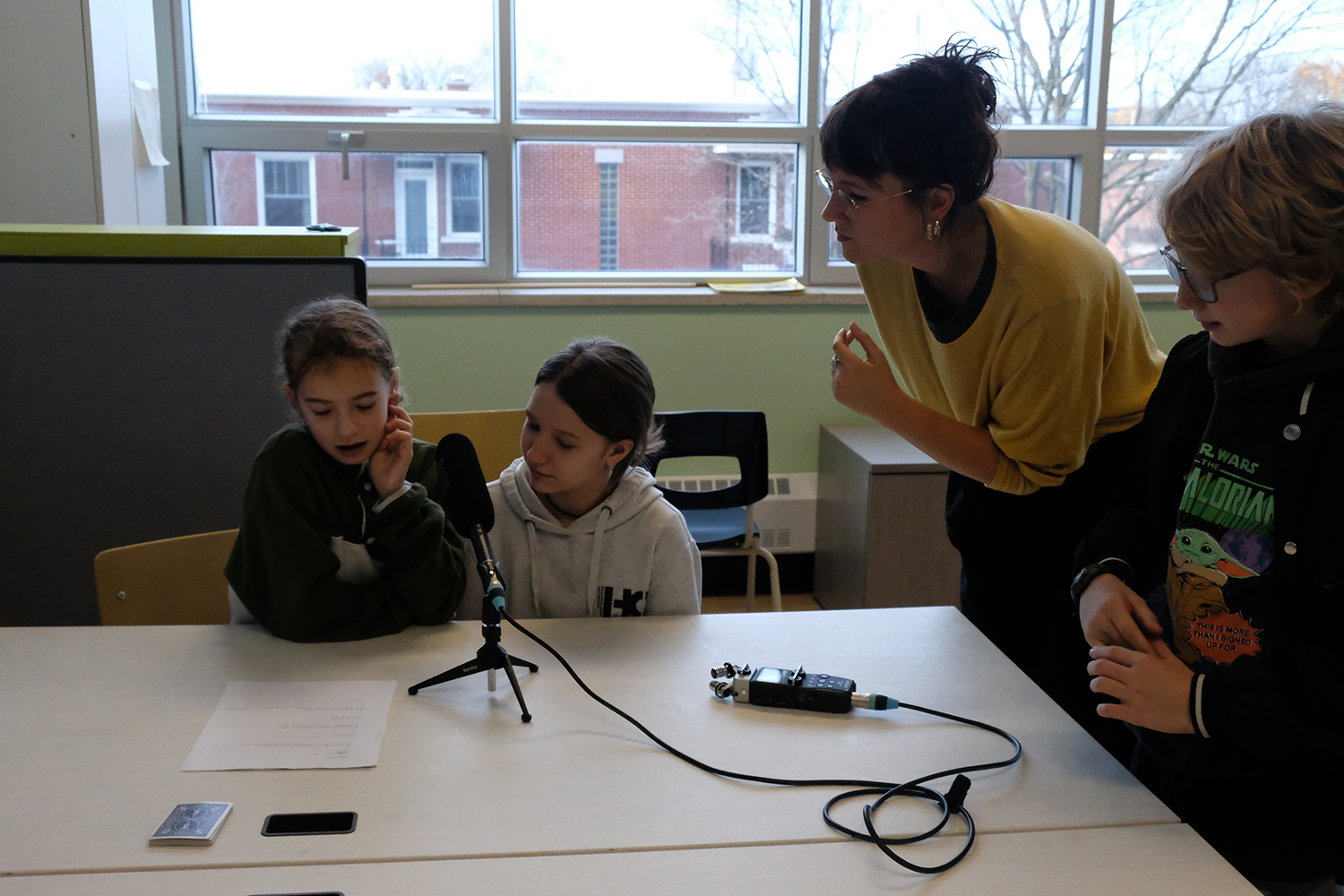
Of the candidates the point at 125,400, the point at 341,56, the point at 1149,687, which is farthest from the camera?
the point at 341,56

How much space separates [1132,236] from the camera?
355cm

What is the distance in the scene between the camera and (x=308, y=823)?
0.94 m

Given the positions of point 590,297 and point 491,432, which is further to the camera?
point 590,297

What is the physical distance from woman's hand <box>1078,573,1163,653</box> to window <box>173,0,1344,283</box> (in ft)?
7.67

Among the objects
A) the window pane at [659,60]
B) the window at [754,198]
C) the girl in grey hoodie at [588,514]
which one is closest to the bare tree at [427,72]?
the window pane at [659,60]

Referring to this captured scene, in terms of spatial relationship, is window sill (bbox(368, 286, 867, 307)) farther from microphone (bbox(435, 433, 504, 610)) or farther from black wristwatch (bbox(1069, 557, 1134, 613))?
black wristwatch (bbox(1069, 557, 1134, 613))

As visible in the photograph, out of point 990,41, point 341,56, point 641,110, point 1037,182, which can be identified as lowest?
point 1037,182

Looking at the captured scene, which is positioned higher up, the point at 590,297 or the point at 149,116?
the point at 149,116

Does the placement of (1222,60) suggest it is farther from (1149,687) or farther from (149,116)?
(149,116)

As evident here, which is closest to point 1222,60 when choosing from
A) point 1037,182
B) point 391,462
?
point 1037,182

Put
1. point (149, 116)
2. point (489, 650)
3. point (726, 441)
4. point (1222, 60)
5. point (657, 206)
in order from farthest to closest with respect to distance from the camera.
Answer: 1. point (1222, 60)
2. point (657, 206)
3. point (149, 116)
4. point (726, 441)
5. point (489, 650)

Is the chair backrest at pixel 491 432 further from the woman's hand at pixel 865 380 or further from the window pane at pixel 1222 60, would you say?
the window pane at pixel 1222 60

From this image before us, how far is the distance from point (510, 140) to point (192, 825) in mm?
2591

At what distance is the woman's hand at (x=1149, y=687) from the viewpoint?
102 centimetres
